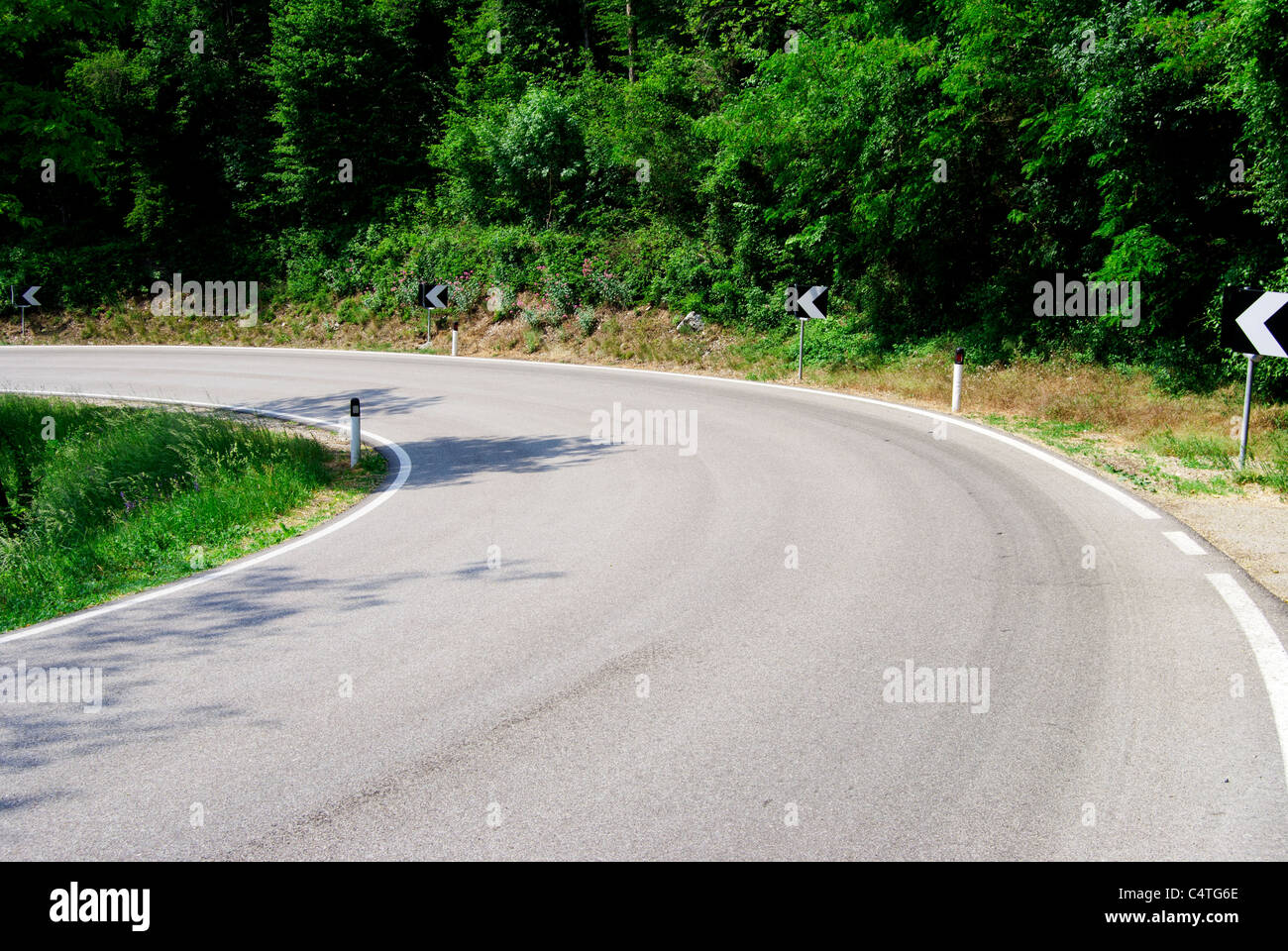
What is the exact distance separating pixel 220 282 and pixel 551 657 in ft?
114

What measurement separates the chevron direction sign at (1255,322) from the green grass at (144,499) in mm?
10982

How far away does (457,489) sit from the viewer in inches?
442

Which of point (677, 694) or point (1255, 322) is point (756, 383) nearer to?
point (1255, 322)

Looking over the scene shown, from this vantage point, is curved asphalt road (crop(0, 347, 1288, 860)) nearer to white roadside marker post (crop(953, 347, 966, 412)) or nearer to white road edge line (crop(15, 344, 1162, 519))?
white road edge line (crop(15, 344, 1162, 519))

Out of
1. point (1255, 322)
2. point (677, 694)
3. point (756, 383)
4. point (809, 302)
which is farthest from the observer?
point (756, 383)

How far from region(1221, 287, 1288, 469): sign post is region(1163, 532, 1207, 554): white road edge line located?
3459 millimetres

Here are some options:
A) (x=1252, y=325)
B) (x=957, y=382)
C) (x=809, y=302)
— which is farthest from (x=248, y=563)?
(x=809, y=302)

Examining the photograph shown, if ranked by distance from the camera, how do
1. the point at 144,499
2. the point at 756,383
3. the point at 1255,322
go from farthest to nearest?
the point at 756,383
the point at 144,499
the point at 1255,322

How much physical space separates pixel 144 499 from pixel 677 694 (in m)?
9.09

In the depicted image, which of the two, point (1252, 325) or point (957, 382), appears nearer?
point (1252, 325)

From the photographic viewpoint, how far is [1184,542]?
27.8 feet

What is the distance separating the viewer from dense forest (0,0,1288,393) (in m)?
16.0
